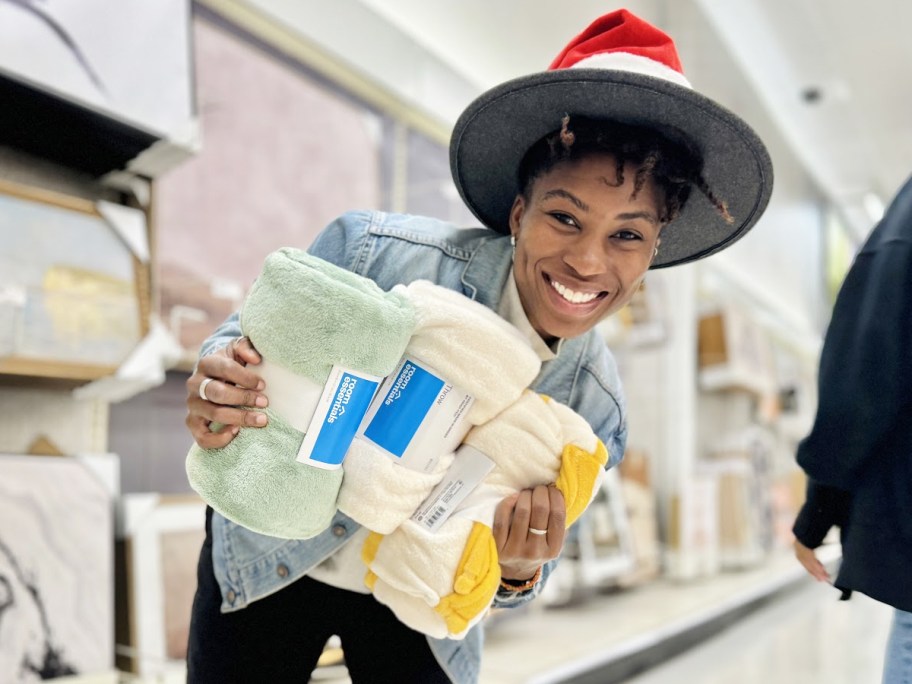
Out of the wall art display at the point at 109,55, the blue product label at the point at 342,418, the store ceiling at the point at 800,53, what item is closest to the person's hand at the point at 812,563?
the blue product label at the point at 342,418

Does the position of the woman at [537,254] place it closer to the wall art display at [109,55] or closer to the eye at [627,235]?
the eye at [627,235]

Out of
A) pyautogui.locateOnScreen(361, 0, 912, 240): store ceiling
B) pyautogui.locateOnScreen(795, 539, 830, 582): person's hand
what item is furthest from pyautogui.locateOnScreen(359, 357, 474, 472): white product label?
pyautogui.locateOnScreen(361, 0, 912, 240): store ceiling

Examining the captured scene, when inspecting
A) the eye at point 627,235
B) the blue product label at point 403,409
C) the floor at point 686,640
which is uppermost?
the eye at point 627,235

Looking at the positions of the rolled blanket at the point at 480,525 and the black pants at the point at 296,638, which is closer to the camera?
the rolled blanket at the point at 480,525

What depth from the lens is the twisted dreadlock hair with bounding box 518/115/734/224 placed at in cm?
94

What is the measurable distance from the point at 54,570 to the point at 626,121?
1318 millimetres

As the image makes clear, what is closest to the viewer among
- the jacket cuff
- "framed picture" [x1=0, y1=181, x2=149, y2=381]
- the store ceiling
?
the jacket cuff

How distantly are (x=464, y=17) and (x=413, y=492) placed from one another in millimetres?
2761

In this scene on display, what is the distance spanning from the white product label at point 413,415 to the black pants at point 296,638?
11.0 inches

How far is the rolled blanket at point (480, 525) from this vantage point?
84 centimetres

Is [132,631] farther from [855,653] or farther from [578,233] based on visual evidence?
[855,653]

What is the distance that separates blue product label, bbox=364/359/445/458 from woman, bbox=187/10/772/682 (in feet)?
0.44

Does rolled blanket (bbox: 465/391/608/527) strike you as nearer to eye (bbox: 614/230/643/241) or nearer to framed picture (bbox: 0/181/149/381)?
eye (bbox: 614/230/643/241)

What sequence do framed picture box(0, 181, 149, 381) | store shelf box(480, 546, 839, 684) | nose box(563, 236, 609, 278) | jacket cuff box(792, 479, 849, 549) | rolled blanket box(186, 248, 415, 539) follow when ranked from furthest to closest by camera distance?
store shelf box(480, 546, 839, 684) → framed picture box(0, 181, 149, 381) → jacket cuff box(792, 479, 849, 549) → nose box(563, 236, 609, 278) → rolled blanket box(186, 248, 415, 539)
